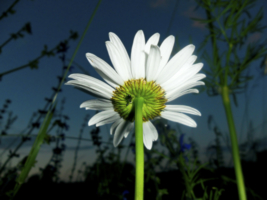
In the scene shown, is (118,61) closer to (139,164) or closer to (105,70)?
(105,70)

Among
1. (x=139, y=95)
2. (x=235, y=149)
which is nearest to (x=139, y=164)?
(x=139, y=95)

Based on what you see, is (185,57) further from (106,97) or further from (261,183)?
(261,183)

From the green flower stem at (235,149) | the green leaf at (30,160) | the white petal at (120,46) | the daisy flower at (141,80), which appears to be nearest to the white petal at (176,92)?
the daisy flower at (141,80)

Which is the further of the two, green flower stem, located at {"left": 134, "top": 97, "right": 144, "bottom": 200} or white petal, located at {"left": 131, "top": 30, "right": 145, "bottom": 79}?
white petal, located at {"left": 131, "top": 30, "right": 145, "bottom": 79}

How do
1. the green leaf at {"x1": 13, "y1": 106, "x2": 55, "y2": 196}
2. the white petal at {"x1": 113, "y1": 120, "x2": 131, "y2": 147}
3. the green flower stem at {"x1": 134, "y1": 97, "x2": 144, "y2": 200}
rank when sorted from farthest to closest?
1. the white petal at {"x1": 113, "y1": 120, "x2": 131, "y2": 147}
2. the green leaf at {"x1": 13, "y1": 106, "x2": 55, "y2": 196}
3. the green flower stem at {"x1": 134, "y1": 97, "x2": 144, "y2": 200}

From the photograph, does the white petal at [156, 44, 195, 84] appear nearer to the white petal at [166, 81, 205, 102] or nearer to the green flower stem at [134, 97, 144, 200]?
the white petal at [166, 81, 205, 102]

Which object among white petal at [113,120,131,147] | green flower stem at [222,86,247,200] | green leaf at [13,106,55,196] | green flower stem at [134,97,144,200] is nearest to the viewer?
green flower stem at [134,97,144,200]

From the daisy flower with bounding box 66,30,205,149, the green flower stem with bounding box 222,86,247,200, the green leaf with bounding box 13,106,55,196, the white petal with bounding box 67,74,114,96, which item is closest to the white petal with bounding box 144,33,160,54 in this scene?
the daisy flower with bounding box 66,30,205,149
